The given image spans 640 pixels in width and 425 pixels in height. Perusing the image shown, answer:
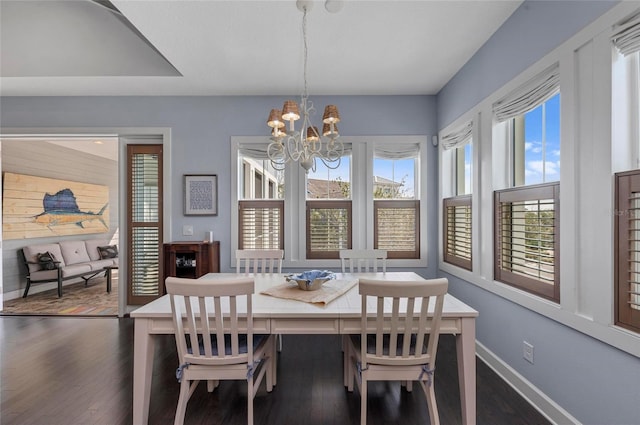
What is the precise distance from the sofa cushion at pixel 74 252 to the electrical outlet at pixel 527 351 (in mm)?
6697

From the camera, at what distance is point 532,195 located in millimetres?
2074

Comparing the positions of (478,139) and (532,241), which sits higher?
(478,139)

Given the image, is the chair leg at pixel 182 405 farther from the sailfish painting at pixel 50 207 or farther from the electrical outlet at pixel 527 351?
the sailfish painting at pixel 50 207

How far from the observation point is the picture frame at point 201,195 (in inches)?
148

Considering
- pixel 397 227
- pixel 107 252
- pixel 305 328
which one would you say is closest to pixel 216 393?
pixel 305 328

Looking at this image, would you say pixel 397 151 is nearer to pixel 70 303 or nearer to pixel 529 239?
pixel 529 239

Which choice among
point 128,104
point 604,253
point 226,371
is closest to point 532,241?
point 604,253

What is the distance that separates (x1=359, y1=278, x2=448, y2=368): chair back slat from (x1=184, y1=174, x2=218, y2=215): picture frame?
2802mm

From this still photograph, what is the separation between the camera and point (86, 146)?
586 centimetres

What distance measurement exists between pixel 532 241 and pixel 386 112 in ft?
7.64

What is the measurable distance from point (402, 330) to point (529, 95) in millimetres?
1899

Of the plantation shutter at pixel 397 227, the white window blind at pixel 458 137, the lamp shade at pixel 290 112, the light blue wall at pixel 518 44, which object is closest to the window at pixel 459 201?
the white window blind at pixel 458 137

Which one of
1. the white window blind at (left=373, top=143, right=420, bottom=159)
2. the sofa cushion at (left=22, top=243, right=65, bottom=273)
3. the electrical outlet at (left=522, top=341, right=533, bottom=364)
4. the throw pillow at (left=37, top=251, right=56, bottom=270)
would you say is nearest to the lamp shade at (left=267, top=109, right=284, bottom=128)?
the white window blind at (left=373, top=143, right=420, bottom=159)

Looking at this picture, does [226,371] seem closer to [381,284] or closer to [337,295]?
[337,295]
